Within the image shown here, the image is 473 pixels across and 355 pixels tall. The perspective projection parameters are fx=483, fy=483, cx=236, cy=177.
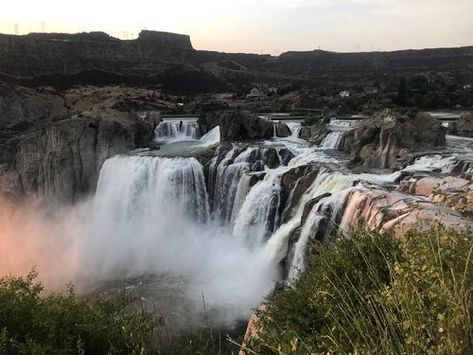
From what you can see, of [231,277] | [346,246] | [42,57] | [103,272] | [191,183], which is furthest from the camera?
[42,57]

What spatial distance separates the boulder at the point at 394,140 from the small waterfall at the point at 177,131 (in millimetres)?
15894

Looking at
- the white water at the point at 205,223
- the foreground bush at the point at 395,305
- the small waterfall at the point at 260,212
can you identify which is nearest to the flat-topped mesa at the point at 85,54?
the white water at the point at 205,223

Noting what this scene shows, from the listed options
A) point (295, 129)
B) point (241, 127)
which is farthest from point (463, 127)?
point (241, 127)

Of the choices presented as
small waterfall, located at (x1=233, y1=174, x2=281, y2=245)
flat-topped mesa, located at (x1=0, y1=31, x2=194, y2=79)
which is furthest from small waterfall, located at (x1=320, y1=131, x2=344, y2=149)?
flat-topped mesa, located at (x1=0, y1=31, x2=194, y2=79)

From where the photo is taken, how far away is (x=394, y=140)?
21.5 metres

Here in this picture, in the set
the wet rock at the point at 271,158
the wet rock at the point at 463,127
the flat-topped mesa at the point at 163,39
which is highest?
the flat-topped mesa at the point at 163,39

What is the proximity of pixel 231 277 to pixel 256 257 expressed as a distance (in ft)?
4.24

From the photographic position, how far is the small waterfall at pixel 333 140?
1051 inches

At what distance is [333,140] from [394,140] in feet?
19.4

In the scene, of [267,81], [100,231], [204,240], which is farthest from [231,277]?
[267,81]

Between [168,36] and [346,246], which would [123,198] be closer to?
[346,246]

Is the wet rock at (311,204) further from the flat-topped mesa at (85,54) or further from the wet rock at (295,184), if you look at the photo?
the flat-topped mesa at (85,54)

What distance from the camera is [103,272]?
75.9 ft

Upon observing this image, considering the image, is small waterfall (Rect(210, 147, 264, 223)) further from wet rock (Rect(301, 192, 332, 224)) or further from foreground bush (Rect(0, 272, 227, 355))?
foreground bush (Rect(0, 272, 227, 355))
